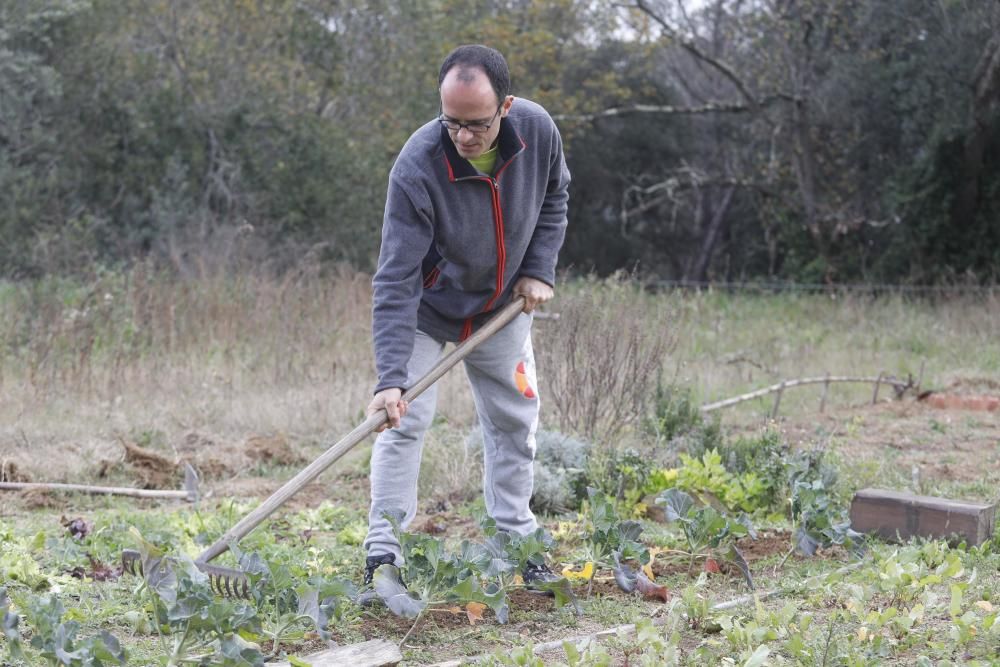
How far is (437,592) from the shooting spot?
→ 3469 mm

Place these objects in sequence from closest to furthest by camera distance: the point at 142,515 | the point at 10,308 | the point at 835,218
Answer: the point at 142,515, the point at 10,308, the point at 835,218

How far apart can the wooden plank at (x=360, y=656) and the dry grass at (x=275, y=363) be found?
2709 mm

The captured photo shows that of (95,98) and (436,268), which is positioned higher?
(95,98)

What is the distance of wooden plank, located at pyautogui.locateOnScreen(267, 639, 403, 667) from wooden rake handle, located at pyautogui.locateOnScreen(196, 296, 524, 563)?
58 centimetres

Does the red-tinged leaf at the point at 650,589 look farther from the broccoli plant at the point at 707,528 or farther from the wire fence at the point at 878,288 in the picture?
the wire fence at the point at 878,288

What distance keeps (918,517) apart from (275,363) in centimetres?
508

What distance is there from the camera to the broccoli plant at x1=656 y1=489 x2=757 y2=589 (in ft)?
13.1

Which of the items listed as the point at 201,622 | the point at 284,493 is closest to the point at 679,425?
the point at 284,493

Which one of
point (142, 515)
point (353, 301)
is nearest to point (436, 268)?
point (142, 515)

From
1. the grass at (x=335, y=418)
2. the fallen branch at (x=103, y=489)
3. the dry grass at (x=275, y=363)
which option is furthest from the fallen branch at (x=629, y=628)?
the fallen branch at (x=103, y=489)

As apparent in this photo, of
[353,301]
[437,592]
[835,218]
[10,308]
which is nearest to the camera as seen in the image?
[437,592]

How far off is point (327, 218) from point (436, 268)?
43.3 ft

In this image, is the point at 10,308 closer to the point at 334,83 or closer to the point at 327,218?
the point at 327,218

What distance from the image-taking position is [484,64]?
347cm
